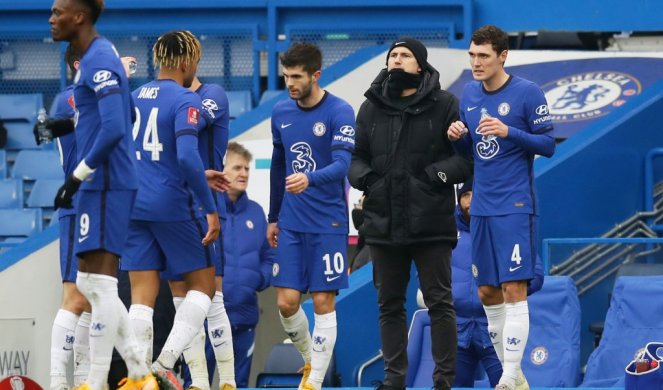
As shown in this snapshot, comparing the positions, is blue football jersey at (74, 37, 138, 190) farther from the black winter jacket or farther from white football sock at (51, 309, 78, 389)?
the black winter jacket

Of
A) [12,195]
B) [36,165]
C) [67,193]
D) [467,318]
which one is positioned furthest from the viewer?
[36,165]

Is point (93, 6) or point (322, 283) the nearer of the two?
point (93, 6)

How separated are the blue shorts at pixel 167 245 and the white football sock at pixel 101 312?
93 cm

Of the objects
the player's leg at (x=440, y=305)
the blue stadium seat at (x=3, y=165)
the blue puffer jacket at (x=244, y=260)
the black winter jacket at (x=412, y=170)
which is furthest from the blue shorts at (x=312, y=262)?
the blue stadium seat at (x=3, y=165)

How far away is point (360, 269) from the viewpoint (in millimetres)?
11953

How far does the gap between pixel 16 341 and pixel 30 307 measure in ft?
1.15

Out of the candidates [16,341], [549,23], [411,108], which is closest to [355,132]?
[411,108]

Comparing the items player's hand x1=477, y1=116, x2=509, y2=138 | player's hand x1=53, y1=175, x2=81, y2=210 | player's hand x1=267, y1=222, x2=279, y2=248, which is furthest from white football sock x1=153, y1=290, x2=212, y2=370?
player's hand x1=477, y1=116, x2=509, y2=138

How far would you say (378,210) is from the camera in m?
8.66

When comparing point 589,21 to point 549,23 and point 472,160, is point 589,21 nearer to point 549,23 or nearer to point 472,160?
point 549,23

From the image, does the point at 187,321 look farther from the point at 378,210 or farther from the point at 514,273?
the point at 514,273

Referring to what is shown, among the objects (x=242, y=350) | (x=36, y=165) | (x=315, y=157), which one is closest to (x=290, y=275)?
(x=315, y=157)

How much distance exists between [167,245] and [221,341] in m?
0.99

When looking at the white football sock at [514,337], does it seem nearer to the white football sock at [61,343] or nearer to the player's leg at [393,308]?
the player's leg at [393,308]
